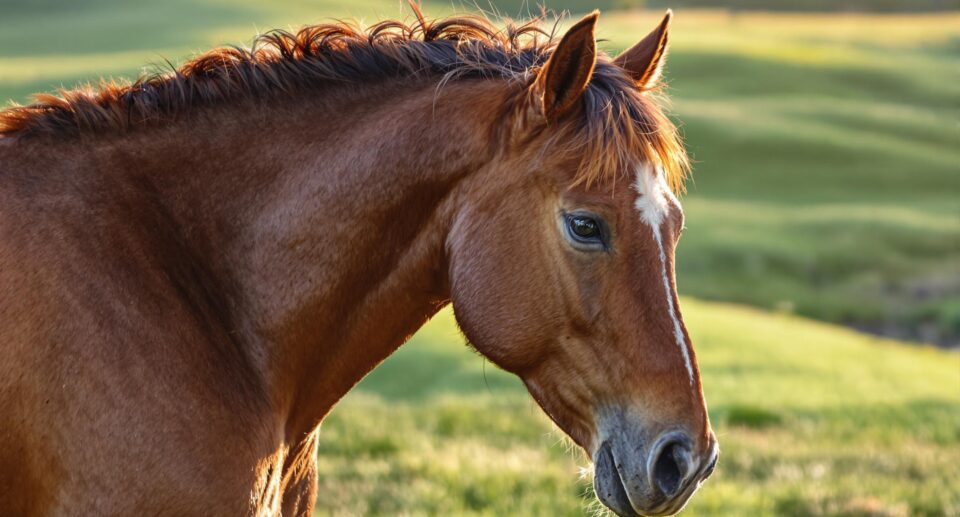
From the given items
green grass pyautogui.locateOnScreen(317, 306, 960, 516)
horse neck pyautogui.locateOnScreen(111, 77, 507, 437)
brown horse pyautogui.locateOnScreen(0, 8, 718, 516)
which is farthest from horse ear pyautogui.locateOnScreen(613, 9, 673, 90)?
green grass pyautogui.locateOnScreen(317, 306, 960, 516)

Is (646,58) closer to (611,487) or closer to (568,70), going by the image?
(568,70)

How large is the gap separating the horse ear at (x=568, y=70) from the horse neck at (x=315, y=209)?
21 centimetres

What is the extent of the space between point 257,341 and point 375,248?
508 millimetres

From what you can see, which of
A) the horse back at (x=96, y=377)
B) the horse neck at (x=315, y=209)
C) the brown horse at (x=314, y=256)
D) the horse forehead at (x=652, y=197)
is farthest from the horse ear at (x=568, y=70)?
the horse back at (x=96, y=377)

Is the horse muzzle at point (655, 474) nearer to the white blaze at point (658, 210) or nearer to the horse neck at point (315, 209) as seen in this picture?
the white blaze at point (658, 210)

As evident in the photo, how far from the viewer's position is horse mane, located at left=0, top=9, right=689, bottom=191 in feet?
11.8

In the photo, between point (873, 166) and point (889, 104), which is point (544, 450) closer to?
point (873, 166)

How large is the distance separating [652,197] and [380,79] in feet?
3.46

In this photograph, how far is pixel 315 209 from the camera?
3.73 meters

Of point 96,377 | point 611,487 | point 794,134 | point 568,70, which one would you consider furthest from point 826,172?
point 96,377

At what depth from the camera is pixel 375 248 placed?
12.3 feet

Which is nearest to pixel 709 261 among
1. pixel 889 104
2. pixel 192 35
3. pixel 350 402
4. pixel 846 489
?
pixel 350 402

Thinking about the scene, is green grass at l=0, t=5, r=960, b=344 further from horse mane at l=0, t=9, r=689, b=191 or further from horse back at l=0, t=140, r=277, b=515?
horse back at l=0, t=140, r=277, b=515

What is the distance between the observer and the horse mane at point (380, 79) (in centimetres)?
361
